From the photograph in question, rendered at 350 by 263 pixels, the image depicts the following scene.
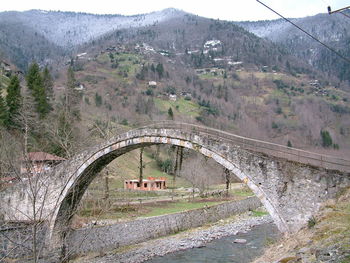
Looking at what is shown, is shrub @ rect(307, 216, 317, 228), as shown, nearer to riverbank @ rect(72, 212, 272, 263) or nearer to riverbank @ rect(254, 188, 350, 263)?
riverbank @ rect(254, 188, 350, 263)

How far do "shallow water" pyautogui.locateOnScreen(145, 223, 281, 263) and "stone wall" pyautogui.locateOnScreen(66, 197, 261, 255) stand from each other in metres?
2.94

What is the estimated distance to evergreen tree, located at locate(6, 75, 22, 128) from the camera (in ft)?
116

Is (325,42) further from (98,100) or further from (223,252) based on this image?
(223,252)

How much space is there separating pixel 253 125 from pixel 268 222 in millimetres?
63983

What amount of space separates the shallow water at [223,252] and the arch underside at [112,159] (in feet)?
15.2

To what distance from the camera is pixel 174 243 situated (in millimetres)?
22078

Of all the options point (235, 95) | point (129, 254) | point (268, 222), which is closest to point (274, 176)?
point (129, 254)

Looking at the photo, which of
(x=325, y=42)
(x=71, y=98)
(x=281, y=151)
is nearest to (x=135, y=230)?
(x=281, y=151)

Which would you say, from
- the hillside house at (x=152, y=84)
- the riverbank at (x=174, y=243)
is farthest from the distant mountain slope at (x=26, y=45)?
the riverbank at (x=174, y=243)

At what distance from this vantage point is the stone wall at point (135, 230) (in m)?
20.6

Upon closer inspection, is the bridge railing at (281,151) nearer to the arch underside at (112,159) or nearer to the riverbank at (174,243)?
the arch underside at (112,159)

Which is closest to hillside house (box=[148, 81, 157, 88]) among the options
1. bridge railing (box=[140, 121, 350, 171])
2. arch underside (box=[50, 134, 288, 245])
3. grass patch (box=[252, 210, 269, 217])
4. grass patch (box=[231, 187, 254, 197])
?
grass patch (box=[231, 187, 254, 197])

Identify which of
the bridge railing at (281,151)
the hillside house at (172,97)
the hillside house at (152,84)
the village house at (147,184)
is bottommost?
the village house at (147,184)

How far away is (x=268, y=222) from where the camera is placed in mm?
29484
